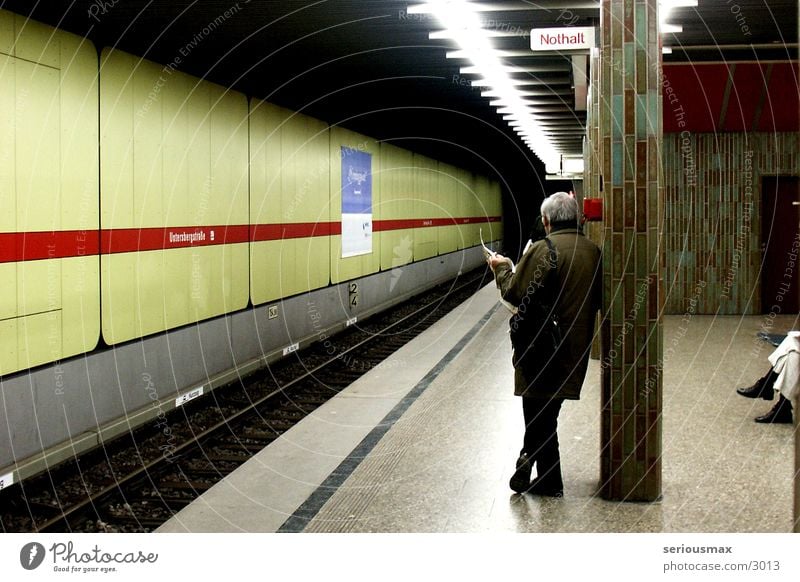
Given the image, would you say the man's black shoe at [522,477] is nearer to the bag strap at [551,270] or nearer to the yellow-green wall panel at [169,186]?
the bag strap at [551,270]

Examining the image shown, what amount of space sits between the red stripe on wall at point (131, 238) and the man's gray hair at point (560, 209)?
3.63 m

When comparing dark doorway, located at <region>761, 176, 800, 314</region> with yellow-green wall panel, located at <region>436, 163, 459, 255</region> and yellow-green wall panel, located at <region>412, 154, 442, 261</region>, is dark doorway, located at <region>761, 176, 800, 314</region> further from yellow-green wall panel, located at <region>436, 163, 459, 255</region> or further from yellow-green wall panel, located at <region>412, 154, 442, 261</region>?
yellow-green wall panel, located at <region>436, 163, 459, 255</region>

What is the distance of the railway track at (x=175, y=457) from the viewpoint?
5906 mm

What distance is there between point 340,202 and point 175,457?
839 cm

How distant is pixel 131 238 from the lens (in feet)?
26.8

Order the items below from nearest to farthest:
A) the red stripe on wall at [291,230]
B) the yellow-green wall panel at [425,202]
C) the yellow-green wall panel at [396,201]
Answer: the red stripe on wall at [291,230]
the yellow-green wall panel at [396,201]
the yellow-green wall panel at [425,202]

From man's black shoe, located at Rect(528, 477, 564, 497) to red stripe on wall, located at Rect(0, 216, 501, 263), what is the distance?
3789mm

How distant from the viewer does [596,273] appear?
5078 millimetres

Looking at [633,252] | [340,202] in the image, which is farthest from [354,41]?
[340,202]

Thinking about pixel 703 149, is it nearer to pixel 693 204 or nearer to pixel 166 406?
pixel 693 204

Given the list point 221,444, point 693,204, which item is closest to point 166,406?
point 221,444

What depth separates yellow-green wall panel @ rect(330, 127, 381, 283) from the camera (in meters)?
14.7

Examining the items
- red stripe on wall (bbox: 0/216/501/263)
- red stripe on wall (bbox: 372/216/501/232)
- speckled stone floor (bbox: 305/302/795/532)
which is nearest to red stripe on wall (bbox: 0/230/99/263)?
red stripe on wall (bbox: 0/216/501/263)

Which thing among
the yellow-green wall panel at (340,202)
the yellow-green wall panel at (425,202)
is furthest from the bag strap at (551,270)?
the yellow-green wall panel at (425,202)
